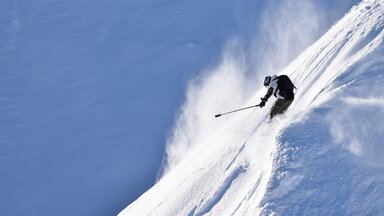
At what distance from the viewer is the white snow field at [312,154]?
24.4 feet

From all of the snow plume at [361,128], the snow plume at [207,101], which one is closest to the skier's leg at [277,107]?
the snow plume at [361,128]

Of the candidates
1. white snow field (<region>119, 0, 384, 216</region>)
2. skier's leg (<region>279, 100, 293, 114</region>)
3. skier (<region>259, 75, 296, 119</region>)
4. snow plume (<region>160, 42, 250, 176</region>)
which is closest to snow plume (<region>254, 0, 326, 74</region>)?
snow plume (<region>160, 42, 250, 176</region>)

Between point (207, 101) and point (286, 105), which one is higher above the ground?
point (207, 101)

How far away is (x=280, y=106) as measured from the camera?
967 centimetres

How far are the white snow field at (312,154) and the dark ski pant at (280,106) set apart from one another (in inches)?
7.6

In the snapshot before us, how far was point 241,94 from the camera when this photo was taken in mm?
19297

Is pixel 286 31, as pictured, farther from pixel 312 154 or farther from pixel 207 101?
pixel 312 154

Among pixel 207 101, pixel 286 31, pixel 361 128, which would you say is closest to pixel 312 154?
pixel 361 128

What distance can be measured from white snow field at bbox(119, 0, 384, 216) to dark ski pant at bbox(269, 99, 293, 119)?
0.63 ft

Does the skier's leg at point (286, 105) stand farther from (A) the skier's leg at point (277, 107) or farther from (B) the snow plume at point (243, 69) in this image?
(B) the snow plume at point (243, 69)

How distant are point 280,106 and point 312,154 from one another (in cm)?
185

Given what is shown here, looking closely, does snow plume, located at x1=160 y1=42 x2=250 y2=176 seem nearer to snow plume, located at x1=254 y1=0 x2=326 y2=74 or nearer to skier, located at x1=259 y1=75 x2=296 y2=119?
snow plume, located at x1=254 y1=0 x2=326 y2=74

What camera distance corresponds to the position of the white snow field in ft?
24.4

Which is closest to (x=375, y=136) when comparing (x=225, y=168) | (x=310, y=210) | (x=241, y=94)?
(x=310, y=210)
